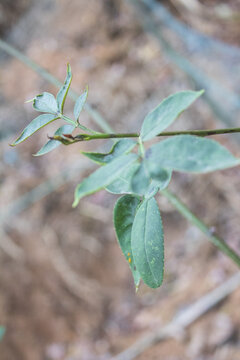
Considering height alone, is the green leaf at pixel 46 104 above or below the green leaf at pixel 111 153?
above

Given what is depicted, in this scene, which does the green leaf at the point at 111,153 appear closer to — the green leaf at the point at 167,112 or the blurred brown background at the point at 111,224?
Result: the green leaf at the point at 167,112

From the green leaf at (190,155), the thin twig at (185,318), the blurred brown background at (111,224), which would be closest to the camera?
the green leaf at (190,155)

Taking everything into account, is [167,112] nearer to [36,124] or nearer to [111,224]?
[36,124]

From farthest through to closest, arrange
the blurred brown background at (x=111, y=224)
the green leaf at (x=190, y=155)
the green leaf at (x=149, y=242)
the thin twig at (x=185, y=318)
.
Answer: the blurred brown background at (x=111, y=224)
the thin twig at (x=185, y=318)
the green leaf at (x=149, y=242)
the green leaf at (x=190, y=155)

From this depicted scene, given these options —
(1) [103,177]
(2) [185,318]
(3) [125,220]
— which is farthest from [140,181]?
(2) [185,318]

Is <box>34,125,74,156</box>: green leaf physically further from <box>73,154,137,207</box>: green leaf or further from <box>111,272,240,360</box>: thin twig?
<box>111,272,240,360</box>: thin twig

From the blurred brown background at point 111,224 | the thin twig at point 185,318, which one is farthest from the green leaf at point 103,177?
the thin twig at point 185,318

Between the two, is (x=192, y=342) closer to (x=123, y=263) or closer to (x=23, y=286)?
(x=123, y=263)
